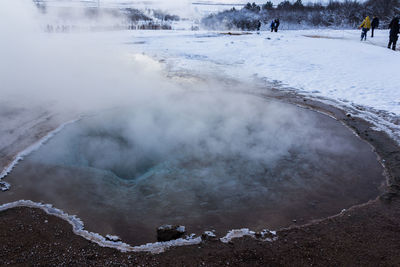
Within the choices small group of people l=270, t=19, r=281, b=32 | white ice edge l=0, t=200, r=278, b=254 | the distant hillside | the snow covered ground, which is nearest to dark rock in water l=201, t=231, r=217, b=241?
white ice edge l=0, t=200, r=278, b=254

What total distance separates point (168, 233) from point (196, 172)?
49.6 inches

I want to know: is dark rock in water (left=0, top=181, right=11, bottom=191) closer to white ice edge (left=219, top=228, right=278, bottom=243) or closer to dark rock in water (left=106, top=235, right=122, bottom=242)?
dark rock in water (left=106, top=235, right=122, bottom=242)

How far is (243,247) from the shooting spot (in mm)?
2680

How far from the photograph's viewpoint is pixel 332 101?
6918 mm

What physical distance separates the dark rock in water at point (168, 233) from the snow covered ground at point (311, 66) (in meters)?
4.08

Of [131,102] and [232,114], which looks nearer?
[232,114]

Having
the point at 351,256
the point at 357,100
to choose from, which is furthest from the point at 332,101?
the point at 351,256

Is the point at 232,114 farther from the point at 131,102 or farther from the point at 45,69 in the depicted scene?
the point at 45,69

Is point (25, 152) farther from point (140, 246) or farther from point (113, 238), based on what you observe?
point (140, 246)

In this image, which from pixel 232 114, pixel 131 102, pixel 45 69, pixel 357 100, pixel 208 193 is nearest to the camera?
pixel 208 193

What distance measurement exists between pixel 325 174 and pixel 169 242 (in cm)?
231

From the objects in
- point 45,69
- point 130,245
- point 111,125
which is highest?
point 45,69

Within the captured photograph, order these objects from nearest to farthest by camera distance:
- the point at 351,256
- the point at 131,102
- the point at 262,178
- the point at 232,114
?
the point at 351,256, the point at 262,178, the point at 232,114, the point at 131,102

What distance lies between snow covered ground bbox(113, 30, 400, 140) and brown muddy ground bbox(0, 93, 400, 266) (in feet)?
8.99
